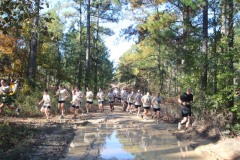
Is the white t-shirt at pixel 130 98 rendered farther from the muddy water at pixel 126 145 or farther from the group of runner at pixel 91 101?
the muddy water at pixel 126 145

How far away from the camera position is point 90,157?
951 cm

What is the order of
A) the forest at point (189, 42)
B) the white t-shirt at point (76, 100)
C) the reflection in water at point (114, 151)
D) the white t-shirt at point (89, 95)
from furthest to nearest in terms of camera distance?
the white t-shirt at point (89, 95) < the white t-shirt at point (76, 100) < the reflection in water at point (114, 151) < the forest at point (189, 42)

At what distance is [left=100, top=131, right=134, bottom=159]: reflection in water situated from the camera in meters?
9.80

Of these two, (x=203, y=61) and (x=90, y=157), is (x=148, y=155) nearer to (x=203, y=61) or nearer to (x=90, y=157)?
(x=90, y=157)

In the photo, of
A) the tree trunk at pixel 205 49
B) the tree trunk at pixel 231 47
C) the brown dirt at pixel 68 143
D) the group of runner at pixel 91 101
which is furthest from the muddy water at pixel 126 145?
the tree trunk at pixel 205 49

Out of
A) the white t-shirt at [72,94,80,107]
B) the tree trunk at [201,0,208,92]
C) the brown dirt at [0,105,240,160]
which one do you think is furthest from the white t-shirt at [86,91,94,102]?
the tree trunk at [201,0,208,92]

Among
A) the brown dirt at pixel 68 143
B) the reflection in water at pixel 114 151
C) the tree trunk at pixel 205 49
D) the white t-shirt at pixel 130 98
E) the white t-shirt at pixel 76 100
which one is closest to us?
the brown dirt at pixel 68 143

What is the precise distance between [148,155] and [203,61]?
647cm

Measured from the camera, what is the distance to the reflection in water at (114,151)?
9800mm

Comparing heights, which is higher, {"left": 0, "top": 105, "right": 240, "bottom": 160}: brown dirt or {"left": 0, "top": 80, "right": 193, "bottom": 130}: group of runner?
{"left": 0, "top": 80, "right": 193, "bottom": 130}: group of runner

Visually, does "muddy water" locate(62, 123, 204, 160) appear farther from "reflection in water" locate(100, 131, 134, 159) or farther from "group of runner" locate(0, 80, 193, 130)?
"group of runner" locate(0, 80, 193, 130)

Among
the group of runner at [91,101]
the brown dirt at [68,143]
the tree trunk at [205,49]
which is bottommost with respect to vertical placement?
the brown dirt at [68,143]

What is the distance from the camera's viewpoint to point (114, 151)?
415 inches

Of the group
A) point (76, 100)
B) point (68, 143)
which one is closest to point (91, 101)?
point (76, 100)
